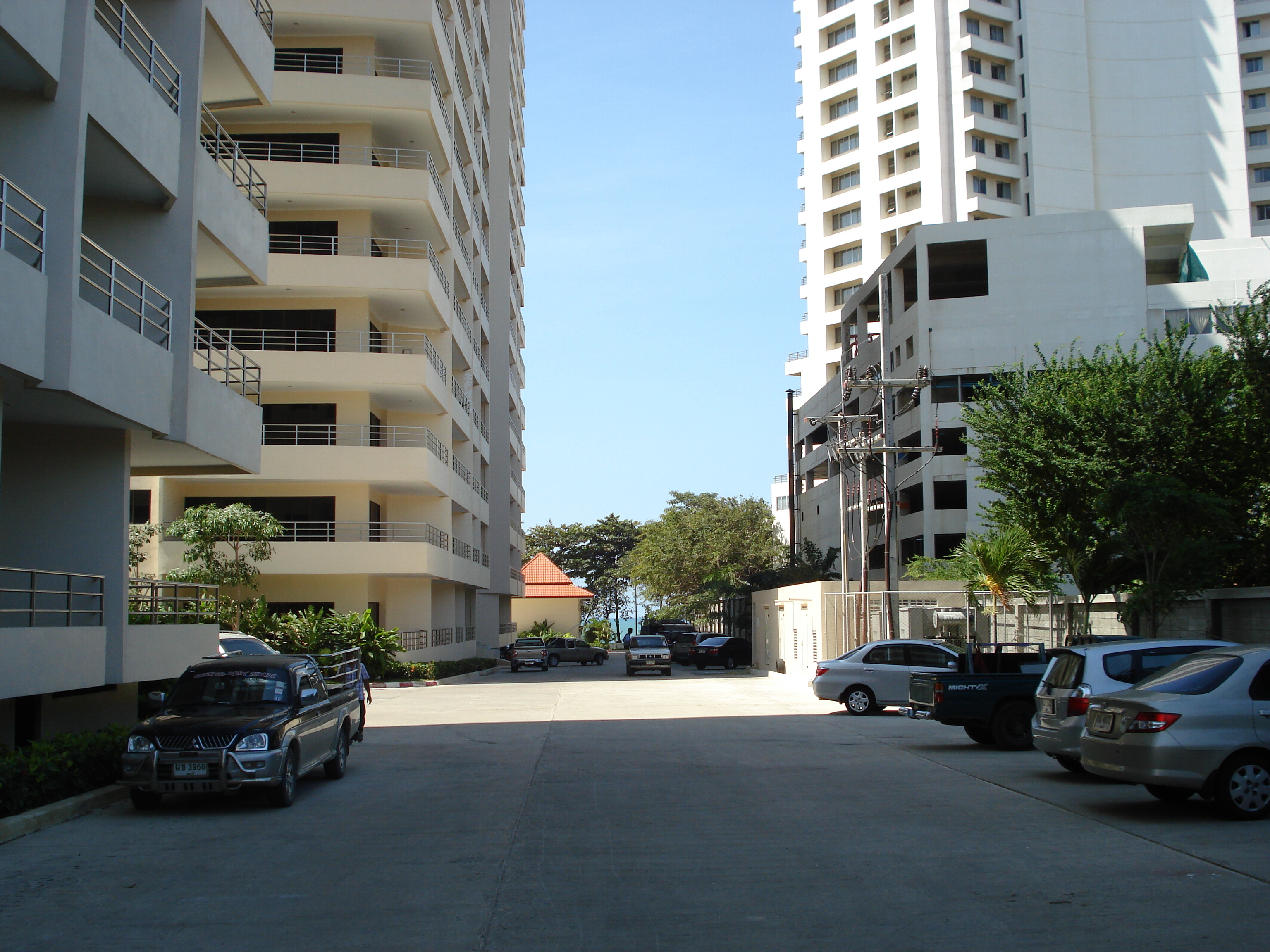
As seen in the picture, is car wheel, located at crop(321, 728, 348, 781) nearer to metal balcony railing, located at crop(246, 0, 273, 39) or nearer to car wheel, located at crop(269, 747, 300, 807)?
car wheel, located at crop(269, 747, 300, 807)

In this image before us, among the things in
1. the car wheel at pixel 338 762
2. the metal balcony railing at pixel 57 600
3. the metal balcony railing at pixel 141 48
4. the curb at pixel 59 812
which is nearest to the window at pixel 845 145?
the metal balcony railing at pixel 141 48

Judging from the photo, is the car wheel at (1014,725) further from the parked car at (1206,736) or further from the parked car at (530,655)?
the parked car at (530,655)

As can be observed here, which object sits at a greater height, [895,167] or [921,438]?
[895,167]

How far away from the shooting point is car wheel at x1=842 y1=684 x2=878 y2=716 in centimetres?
2370

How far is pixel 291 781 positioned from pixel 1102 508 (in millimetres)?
17384

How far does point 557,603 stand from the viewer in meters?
85.3

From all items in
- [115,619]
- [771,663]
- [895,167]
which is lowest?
[771,663]

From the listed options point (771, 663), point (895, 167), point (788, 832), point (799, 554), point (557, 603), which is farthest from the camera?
point (557, 603)

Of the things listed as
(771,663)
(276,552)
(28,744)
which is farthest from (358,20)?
(28,744)

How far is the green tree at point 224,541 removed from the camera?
32062 mm

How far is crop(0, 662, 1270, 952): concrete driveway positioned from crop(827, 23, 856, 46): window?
70928mm

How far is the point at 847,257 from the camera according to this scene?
7794cm

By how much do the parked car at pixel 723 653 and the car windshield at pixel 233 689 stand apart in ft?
124

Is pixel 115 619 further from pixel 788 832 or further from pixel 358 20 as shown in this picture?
pixel 358 20
